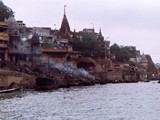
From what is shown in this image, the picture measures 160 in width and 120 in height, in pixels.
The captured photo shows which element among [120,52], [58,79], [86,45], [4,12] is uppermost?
[4,12]

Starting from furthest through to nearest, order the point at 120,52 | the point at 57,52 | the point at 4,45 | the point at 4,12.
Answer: the point at 120,52 → the point at 57,52 → the point at 4,12 → the point at 4,45

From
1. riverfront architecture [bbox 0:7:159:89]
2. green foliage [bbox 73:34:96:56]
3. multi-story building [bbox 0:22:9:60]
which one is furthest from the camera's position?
green foliage [bbox 73:34:96:56]

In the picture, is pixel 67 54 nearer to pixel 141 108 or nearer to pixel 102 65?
pixel 102 65

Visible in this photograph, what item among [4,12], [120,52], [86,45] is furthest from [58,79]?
[120,52]

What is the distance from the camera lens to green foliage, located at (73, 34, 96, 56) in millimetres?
109312

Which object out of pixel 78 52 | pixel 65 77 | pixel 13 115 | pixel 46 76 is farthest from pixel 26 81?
pixel 78 52

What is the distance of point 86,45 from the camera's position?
109 meters

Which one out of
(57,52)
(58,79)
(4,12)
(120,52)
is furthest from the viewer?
(120,52)

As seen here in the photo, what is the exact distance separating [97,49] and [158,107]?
72.1 m

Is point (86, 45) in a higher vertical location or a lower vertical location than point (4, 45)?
higher

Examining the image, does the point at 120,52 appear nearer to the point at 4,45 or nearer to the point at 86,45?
the point at 86,45

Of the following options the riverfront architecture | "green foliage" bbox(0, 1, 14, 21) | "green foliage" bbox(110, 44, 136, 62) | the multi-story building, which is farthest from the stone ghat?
"green foliage" bbox(0, 1, 14, 21)

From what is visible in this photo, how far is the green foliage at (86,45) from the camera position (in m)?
109

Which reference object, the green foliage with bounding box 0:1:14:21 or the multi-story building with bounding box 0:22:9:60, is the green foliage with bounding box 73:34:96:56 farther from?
the multi-story building with bounding box 0:22:9:60
